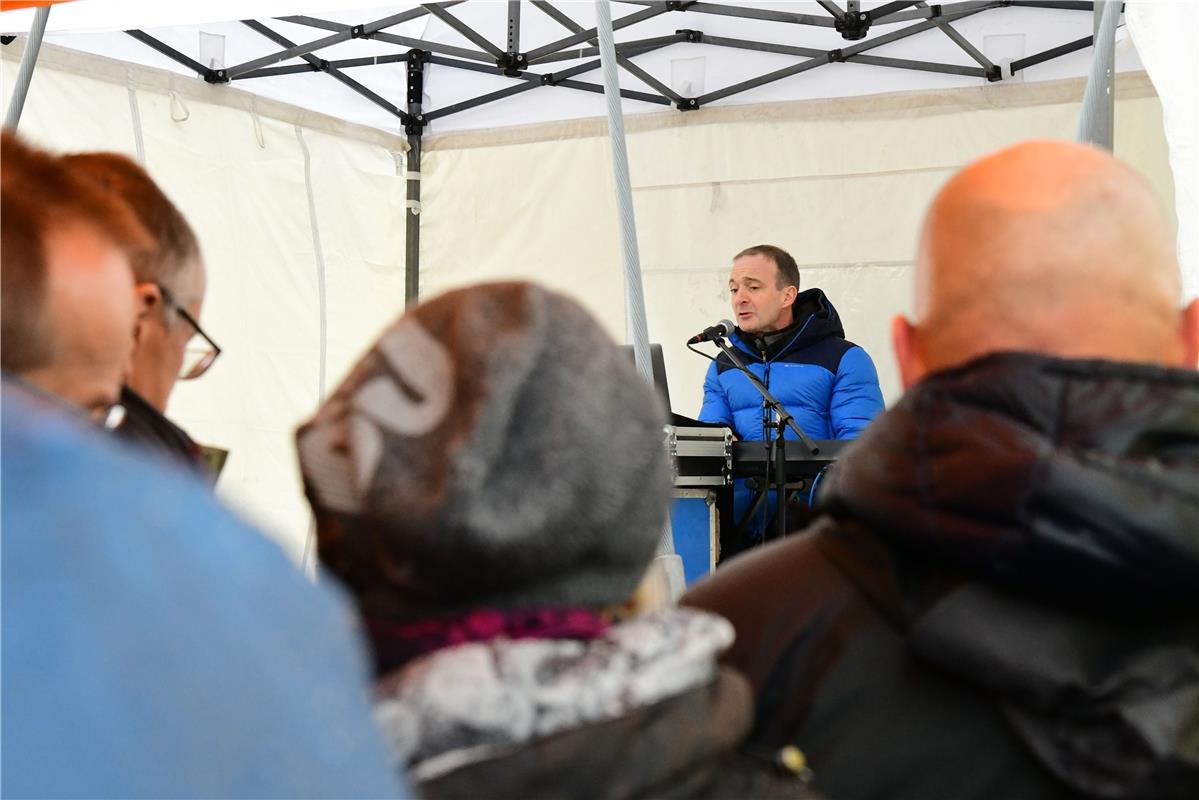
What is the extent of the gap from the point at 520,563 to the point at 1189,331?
0.62m

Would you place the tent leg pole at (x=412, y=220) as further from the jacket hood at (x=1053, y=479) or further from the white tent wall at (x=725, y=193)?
the jacket hood at (x=1053, y=479)

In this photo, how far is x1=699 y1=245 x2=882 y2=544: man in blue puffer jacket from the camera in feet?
13.6

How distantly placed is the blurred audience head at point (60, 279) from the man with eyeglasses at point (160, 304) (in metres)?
0.19

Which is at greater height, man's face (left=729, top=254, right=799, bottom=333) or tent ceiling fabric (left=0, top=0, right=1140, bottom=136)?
tent ceiling fabric (left=0, top=0, right=1140, bottom=136)

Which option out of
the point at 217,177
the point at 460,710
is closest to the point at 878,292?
the point at 217,177

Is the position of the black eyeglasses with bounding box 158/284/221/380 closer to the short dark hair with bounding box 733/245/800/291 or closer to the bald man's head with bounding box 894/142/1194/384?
the bald man's head with bounding box 894/142/1194/384

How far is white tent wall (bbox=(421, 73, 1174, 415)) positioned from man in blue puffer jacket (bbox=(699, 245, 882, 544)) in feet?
5.05

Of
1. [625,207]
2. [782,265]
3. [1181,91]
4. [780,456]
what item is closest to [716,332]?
[780,456]

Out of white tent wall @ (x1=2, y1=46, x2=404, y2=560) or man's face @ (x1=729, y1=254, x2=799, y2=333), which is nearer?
man's face @ (x1=729, y1=254, x2=799, y2=333)

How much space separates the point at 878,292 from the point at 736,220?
794 millimetres

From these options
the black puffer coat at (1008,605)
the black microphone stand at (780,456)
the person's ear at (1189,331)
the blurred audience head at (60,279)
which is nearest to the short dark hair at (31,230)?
the blurred audience head at (60,279)

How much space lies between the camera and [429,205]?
6.55 meters

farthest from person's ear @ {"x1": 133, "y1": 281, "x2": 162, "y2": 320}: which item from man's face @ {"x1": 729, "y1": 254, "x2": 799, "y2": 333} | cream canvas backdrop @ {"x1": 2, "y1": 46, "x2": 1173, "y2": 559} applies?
cream canvas backdrop @ {"x1": 2, "y1": 46, "x2": 1173, "y2": 559}

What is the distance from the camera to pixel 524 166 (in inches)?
251
